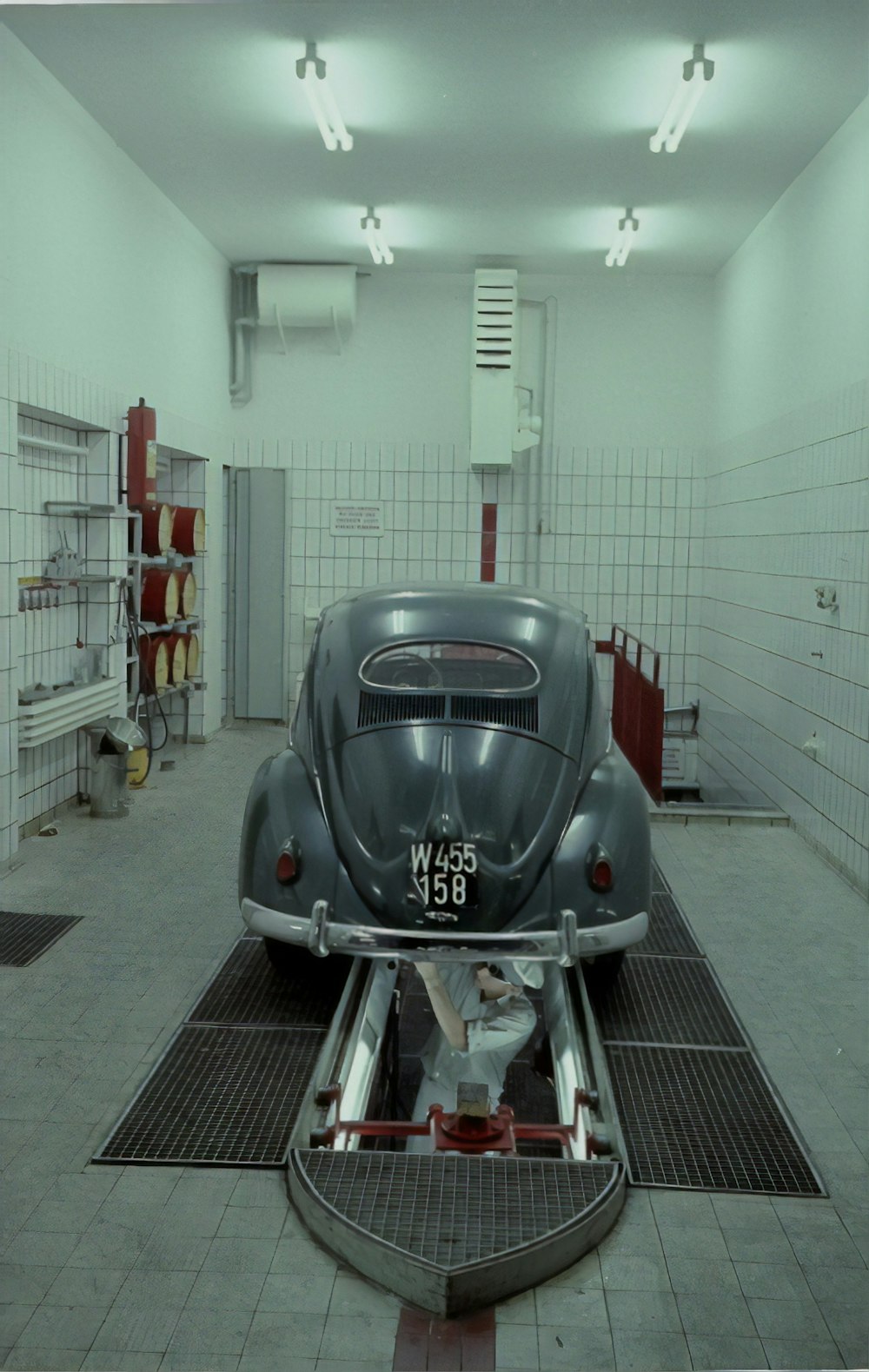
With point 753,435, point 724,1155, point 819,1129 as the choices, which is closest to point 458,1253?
point 724,1155

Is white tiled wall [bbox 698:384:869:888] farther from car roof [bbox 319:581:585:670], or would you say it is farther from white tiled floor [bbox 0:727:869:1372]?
white tiled floor [bbox 0:727:869:1372]

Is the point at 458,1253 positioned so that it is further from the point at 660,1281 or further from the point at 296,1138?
the point at 296,1138

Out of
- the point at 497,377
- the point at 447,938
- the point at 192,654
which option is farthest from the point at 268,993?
the point at 497,377

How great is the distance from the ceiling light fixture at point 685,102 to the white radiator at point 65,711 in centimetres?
327

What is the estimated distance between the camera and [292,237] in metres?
4.34

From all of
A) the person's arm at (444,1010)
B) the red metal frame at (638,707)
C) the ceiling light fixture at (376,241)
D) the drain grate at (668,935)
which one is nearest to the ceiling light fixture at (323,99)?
the ceiling light fixture at (376,241)

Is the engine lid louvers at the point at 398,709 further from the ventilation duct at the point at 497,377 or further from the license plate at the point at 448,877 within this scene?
the ventilation duct at the point at 497,377

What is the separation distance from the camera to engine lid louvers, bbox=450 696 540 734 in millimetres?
3414

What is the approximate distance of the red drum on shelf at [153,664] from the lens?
19.7 feet

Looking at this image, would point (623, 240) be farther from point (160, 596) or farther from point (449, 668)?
point (160, 596)

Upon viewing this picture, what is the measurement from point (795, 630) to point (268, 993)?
10.1ft

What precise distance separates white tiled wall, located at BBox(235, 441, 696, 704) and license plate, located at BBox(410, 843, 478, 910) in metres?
0.94

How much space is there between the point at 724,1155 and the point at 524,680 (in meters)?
1.50

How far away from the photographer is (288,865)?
3316mm
